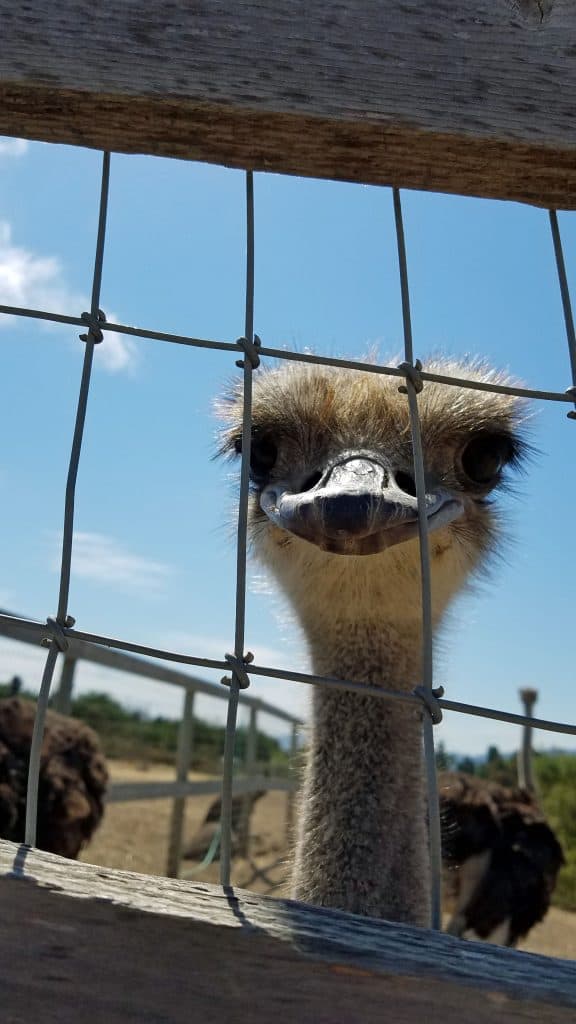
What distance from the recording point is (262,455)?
290 centimetres

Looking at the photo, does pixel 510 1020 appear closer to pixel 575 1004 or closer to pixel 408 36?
pixel 575 1004

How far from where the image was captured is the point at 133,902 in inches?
33.0

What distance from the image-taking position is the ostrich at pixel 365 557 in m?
2.05

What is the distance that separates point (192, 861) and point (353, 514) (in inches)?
441

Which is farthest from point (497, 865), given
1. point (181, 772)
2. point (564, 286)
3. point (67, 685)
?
point (564, 286)

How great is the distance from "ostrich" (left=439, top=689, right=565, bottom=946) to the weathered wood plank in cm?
606

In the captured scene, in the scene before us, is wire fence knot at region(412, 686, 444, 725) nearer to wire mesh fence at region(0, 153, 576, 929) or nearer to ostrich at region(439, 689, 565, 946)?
wire mesh fence at region(0, 153, 576, 929)

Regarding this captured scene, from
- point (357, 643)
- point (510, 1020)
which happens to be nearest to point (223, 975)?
point (510, 1020)

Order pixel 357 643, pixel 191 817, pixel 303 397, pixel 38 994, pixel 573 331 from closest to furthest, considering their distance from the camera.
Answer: pixel 38 994
pixel 573 331
pixel 357 643
pixel 303 397
pixel 191 817

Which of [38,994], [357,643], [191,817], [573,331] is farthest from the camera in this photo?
[191,817]

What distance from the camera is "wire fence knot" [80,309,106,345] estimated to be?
1.41 meters

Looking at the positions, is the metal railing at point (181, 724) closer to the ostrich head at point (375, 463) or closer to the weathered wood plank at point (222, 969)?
the ostrich head at point (375, 463)

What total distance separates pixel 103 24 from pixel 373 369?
0.56 meters

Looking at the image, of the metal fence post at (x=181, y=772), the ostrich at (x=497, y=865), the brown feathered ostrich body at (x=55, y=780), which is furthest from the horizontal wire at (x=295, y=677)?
the metal fence post at (x=181, y=772)
